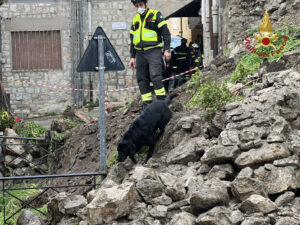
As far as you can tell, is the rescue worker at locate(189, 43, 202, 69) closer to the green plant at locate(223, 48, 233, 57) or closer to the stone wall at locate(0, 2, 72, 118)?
the green plant at locate(223, 48, 233, 57)

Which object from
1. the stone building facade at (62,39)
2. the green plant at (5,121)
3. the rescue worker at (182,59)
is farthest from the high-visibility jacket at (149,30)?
the stone building facade at (62,39)

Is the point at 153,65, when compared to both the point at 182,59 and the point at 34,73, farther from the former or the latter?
the point at 34,73

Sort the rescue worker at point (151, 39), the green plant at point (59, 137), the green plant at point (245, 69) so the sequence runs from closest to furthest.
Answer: the green plant at point (245, 69) < the rescue worker at point (151, 39) < the green plant at point (59, 137)

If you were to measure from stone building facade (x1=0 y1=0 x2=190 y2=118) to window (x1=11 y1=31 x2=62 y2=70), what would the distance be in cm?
13

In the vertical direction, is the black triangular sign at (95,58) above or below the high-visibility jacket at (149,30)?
below

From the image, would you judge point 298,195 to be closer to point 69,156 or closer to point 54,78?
point 69,156

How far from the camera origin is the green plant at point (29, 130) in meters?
12.5

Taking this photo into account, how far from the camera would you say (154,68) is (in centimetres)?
837

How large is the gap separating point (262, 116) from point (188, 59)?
29.8 feet

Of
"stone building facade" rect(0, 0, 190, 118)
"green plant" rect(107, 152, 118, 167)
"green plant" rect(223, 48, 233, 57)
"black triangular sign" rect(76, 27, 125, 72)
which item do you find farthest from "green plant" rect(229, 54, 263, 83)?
"stone building facade" rect(0, 0, 190, 118)

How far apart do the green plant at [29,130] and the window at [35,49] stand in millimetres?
5219

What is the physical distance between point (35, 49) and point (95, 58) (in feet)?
37.8

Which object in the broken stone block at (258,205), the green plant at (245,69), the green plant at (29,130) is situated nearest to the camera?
the broken stone block at (258,205)

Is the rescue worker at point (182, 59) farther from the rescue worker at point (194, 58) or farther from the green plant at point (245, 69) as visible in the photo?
the green plant at point (245, 69)
